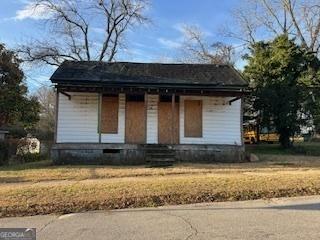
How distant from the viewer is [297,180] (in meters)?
13.0

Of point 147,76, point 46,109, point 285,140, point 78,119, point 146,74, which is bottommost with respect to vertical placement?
point 285,140

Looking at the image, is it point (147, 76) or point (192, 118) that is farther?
point (147, 76)

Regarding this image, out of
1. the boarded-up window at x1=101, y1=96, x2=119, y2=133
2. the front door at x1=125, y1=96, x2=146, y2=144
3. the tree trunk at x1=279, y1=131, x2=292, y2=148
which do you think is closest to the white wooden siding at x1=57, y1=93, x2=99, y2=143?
the boarded-up window at x1=101, y1=96, x2=119, y2=133

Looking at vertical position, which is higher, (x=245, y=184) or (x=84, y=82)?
(x=84, y=82)

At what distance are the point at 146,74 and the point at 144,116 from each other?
2.31m

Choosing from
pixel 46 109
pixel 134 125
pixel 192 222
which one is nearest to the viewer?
pixel 192 222

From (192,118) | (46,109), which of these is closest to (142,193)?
(192,118)

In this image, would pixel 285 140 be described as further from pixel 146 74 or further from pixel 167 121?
pixel 146 74

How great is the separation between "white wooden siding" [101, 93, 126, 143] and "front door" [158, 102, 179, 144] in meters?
1.70

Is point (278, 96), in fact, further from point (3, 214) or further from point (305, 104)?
point (3, 214)

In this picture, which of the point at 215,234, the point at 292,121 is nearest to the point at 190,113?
the point at 292,121

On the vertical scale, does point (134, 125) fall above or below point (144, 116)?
below

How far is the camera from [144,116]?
75.4 feet

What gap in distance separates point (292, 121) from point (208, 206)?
18116 mm
